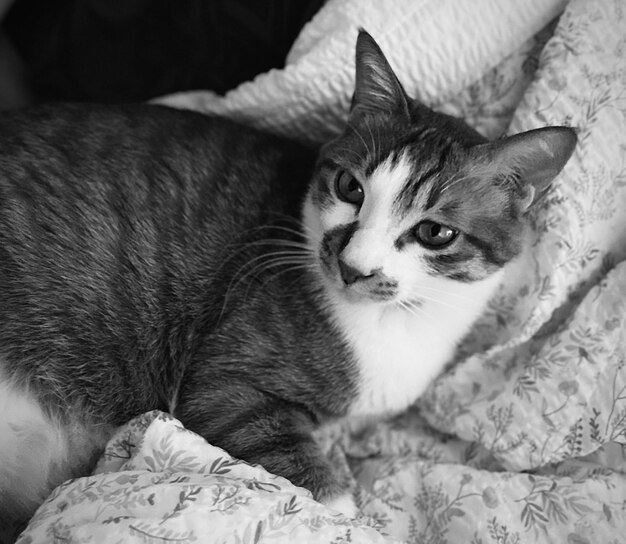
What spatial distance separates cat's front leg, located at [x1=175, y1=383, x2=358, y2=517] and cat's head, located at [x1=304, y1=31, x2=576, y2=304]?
0.33 metres

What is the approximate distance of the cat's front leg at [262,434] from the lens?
4.70 feet

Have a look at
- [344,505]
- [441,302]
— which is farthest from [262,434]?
[441,302]

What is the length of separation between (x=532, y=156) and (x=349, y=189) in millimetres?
401

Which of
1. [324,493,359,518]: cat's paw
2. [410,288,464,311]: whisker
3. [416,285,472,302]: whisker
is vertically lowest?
[324,493,359,518]: cat's paw

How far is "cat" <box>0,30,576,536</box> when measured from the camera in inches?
53.9

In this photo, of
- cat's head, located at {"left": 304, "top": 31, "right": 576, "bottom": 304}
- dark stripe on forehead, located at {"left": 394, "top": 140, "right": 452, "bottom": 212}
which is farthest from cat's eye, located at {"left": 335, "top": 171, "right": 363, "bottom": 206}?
dark stripe on forehead, located at {"left": 394, "top": 140, "right": 452, "bottom": 212}

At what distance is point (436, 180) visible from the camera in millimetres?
1366

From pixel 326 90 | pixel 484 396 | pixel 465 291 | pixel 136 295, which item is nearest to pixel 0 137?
pixel 136 295

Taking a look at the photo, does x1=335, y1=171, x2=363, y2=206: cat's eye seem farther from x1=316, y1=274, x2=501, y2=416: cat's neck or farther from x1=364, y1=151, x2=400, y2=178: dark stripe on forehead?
x1=316, y1=274, x2=501, y2=416: cat's neck

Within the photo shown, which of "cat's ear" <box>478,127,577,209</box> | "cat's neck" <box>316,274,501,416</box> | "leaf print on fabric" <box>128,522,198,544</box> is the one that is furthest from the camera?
"cat's neck" <box>316,274,501,416</box>

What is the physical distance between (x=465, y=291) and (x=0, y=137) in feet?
3.78

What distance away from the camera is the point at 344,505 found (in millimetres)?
1457

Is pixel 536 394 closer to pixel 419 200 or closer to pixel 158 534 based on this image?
pixel 419 200

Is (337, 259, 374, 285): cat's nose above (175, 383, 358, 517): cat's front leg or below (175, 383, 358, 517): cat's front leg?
above
